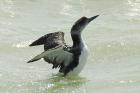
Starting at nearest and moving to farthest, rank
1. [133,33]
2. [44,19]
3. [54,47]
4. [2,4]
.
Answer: [54,47] → [133,33] → [44,19] → [2,4]

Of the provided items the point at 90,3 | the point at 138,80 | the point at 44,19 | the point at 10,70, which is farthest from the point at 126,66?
the point at 90,3

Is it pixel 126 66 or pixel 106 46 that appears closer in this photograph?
pixel 126 66

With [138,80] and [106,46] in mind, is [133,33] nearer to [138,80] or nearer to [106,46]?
[106,46]

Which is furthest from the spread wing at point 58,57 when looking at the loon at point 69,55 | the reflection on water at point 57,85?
the reflection on water at point 57,85

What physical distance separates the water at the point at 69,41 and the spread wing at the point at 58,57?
0.91 ft

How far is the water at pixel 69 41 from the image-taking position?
10.6m

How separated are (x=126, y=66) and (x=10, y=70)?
209 cm

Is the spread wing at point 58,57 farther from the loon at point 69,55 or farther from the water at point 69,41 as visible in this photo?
the water at point 69,41

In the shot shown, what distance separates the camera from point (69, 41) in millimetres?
13578

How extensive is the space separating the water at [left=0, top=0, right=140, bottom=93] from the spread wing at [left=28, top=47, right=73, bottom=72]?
28cm

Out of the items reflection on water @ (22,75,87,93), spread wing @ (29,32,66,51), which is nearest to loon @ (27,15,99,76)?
spread wing @ (29,32,66,51)

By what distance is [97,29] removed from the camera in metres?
14.1

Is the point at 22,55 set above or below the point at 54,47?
below

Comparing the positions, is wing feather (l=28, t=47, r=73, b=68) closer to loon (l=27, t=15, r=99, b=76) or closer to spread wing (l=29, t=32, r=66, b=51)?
loon (l=27, t=15, r=99, b=76)
